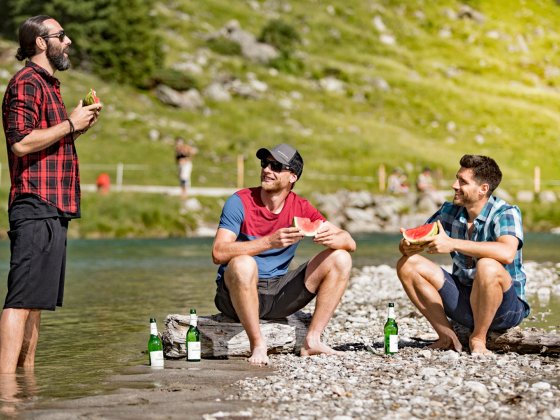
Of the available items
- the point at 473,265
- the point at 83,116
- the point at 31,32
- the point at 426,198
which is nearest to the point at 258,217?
the point at 83,116

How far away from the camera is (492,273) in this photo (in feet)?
29.9

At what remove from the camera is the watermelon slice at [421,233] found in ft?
29.6

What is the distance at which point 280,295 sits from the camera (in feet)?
32.1

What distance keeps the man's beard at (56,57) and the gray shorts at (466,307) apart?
406 centimetres

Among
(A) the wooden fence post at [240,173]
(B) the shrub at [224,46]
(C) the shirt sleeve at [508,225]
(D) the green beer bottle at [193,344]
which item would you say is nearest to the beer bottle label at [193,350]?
(D) the green beer bottle at [193,344]

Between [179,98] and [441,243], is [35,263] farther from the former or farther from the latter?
[179,98]

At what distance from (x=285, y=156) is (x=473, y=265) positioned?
2.09 meters

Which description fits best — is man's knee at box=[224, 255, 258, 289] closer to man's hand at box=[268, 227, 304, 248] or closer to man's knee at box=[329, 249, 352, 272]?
man's hand at box=[268, 227, 304, 248]

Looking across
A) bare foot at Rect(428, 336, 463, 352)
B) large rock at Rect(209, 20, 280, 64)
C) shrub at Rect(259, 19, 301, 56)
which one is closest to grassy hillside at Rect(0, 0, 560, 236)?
large rock at Rect(209, 20, 280, 64)

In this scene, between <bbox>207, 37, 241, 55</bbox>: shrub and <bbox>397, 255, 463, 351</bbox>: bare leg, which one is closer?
<bbox>397, 255, 463, 351</bbox>: bare leg

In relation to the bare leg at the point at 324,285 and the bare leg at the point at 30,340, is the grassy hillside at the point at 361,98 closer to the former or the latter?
the bare leg at the point at 324,285

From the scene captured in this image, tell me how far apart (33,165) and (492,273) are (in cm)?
415

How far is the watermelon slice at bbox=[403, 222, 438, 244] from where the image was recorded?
9031 millimetres

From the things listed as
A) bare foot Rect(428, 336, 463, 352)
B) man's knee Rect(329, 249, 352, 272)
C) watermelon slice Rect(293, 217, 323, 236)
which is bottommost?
bare foot Rect(428, 336, 463, 352)
